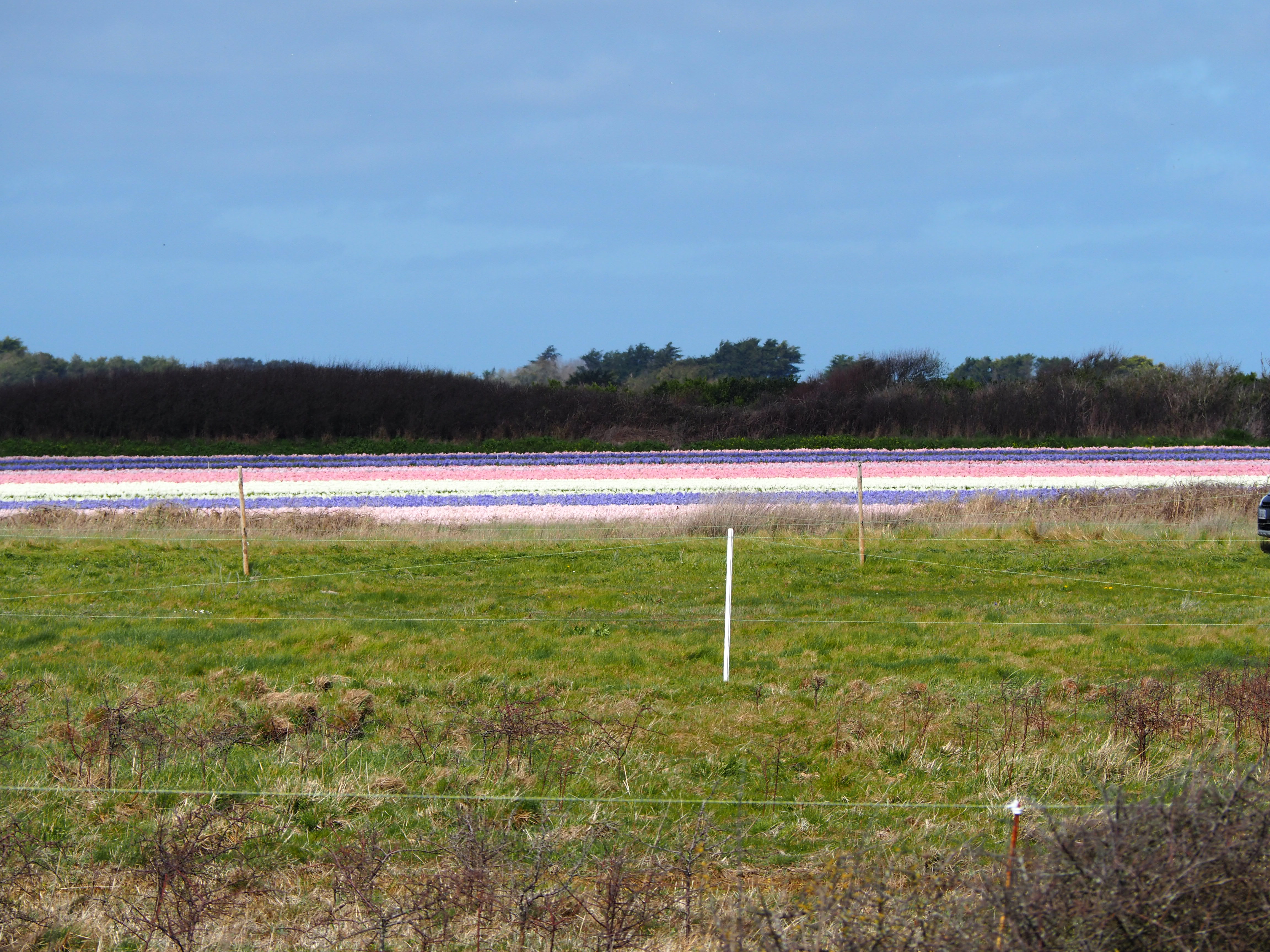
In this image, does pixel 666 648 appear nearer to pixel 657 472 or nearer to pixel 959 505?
pixel 959 505

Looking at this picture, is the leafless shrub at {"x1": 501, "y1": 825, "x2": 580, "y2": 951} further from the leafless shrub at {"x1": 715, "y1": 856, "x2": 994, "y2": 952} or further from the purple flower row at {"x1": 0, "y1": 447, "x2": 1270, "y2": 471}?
the purple flower row at {"x1": 0, "y1": 447, "x2": 1270, "y2": 471}

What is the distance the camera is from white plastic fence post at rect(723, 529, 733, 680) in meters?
9.01

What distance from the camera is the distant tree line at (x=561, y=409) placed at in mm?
48156

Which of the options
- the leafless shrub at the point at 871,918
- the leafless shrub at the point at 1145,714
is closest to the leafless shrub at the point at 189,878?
the leafless shrub at the point at 871,918

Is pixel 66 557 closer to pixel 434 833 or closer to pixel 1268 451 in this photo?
pixel 434 833

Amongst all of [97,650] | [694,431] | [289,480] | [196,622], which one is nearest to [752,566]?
[196,622]

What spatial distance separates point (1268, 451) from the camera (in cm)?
3544

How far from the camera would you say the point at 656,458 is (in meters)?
36.2

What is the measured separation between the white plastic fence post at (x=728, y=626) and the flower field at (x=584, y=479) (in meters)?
9.94

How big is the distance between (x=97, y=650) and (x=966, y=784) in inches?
292

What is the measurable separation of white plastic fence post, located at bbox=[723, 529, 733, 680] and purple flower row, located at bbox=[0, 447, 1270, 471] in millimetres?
22847

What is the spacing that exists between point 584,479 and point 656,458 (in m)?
8.35

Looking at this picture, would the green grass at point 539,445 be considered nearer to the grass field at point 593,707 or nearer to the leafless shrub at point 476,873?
the grass field at point 593,707

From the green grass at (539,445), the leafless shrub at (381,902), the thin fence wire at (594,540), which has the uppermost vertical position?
the green grass at (539,445)
